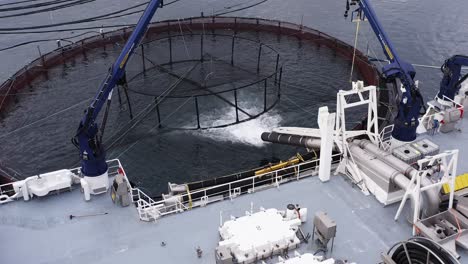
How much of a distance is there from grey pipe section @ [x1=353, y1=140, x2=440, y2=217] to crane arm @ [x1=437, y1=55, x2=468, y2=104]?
1303 centimetres

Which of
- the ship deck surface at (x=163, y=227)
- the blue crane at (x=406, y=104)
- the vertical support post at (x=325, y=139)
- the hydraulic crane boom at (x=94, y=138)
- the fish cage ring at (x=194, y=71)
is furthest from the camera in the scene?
the fish cage ring at (x=194, y=71)

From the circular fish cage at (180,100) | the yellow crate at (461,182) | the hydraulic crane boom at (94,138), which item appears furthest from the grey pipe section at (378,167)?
the circular fish cage at (180,100)

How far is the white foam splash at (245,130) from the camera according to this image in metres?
47.1

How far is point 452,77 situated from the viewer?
35.2 meters

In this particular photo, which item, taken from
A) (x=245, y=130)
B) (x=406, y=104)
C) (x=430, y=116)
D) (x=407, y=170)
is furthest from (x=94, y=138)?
(x=245, y=130)

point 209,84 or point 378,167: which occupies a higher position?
point 378,167

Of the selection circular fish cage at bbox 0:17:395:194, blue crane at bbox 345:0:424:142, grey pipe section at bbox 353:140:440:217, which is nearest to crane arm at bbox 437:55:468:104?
blue crane at bbox 345:0:424:142

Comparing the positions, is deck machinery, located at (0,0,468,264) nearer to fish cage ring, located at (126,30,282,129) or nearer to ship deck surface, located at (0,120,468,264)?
ship deck surface, located at (0,120,468,264)

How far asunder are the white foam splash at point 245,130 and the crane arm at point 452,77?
60.6 feet

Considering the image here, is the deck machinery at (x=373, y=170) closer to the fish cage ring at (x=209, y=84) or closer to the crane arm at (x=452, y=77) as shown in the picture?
the crane arm at (x=452, y=77)

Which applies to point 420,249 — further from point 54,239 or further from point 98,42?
point 98,42

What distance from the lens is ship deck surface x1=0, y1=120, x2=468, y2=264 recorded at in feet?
73.0

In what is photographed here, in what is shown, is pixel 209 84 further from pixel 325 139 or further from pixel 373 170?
pixel 373 170

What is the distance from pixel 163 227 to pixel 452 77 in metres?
26.2
